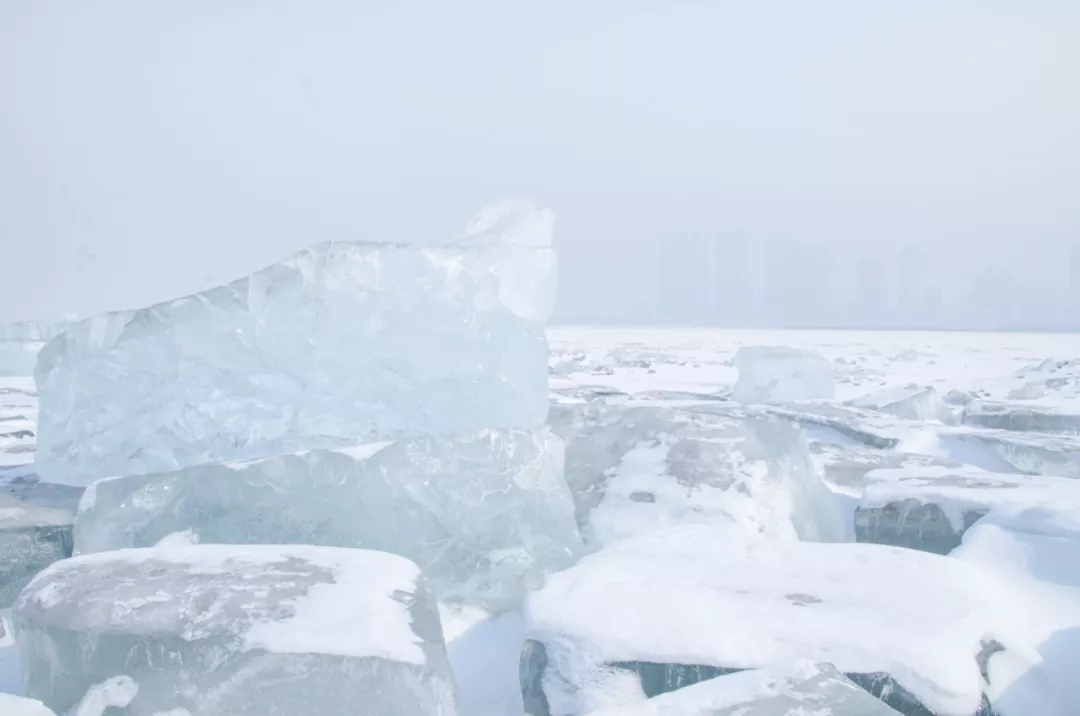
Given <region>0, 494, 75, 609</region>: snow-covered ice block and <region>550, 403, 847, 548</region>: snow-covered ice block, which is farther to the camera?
<region>550, 403, 847, 548</region>: snow-covered ice block

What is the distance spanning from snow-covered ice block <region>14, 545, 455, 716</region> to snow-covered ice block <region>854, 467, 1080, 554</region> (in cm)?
210

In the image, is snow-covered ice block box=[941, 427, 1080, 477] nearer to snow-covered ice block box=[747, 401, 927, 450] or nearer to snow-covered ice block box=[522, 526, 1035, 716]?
snow-covered ice block box=[747, 401, 927, 450]

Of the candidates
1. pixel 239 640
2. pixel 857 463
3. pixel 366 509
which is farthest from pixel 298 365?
pixel 857 463

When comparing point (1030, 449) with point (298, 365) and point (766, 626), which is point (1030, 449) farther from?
point (298, 365)

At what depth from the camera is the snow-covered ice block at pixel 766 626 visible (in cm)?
250

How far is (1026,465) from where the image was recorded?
5.80 metres

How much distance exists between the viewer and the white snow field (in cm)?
249

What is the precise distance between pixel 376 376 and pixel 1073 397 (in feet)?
33.6

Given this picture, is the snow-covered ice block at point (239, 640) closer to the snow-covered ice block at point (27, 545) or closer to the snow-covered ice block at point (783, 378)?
the snow-covered ice block at point (27, 545)

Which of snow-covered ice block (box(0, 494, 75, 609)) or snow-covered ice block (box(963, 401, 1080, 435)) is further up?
snow-covered ice block (box(0, 494, 75, 609))

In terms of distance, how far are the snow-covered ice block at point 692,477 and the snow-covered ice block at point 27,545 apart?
2.22 metres

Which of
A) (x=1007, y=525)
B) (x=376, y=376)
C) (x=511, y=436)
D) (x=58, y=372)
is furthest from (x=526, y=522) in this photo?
(x=58, y=372)

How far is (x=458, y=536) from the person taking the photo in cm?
385

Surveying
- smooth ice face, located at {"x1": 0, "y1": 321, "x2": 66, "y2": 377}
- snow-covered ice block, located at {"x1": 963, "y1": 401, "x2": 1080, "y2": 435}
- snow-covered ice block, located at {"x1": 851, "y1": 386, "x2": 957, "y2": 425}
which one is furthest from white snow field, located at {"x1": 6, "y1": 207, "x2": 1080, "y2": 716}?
smooth ice face, located at {"x1": 0, "y1": 321, "x2": 66, "y2": 377}
